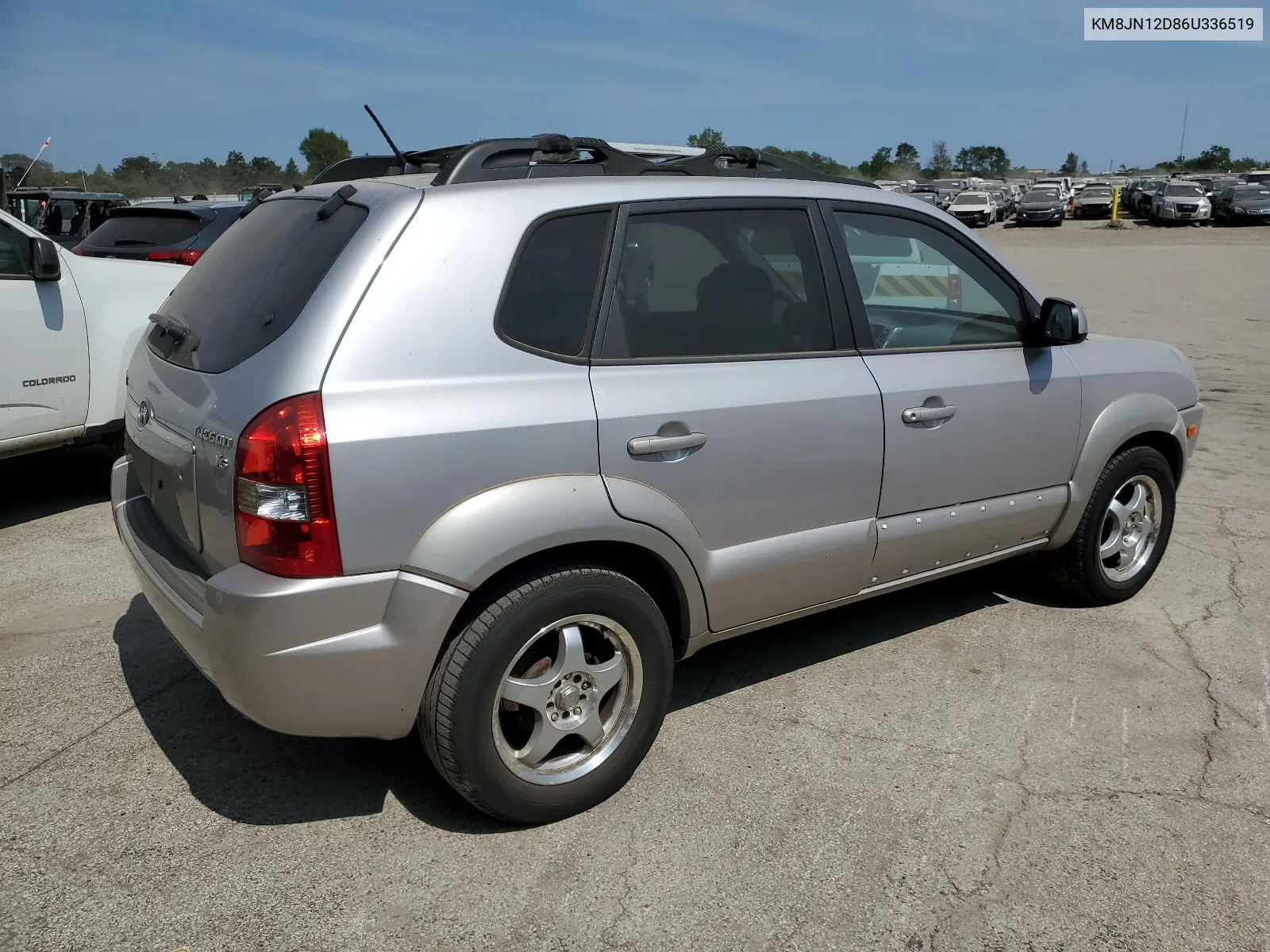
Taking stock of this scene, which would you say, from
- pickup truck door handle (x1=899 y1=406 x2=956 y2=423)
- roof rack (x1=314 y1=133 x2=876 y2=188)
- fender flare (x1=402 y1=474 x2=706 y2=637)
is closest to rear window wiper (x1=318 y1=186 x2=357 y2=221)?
roof rack (x1=314 y1=133 x2=876 y2=188)

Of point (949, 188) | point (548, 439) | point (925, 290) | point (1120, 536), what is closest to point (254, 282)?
point (548, 439)

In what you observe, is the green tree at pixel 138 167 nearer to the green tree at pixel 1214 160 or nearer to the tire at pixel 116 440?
the tire at pixel 116 440

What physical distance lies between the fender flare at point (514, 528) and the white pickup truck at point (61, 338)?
12.7 feet

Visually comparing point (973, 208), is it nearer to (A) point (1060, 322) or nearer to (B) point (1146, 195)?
(B) point (1146, 195)

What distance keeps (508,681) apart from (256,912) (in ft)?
2.79

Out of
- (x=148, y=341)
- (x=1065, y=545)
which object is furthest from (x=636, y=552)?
(x=1065, y=545)

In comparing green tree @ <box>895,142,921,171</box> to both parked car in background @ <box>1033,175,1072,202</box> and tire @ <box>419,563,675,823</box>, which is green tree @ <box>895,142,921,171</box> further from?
tire @ <box>419,563,675,823</box>

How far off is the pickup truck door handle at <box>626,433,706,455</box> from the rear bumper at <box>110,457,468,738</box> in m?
0.64

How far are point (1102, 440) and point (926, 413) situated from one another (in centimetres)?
112

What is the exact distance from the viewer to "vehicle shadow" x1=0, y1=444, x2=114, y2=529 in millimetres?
6121

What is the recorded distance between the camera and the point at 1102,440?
4312mm

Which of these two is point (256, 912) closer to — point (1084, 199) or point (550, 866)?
point (550, 866)

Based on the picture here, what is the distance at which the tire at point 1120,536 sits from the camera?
446 cm

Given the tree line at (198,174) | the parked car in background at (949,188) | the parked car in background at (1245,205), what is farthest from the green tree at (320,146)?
the parked car in background at (1245,205)
